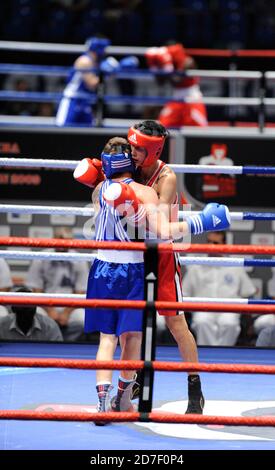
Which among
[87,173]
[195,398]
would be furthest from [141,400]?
[87,173]

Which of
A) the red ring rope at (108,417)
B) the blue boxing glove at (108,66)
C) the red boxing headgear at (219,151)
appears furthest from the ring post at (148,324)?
the blue boxing glove at (108,66)

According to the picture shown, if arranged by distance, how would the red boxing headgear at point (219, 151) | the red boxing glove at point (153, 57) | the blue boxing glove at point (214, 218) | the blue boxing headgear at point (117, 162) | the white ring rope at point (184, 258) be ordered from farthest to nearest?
the red boxing glove at point (153, 57)
the red boxing headgear at point (219, 151)
the white ring rope at point (184, 258)
the blue boxing headgear at point (117, 162)
the blue boxing glove at point (214, 218)

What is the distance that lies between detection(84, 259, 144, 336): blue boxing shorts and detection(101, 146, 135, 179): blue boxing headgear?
423 mm

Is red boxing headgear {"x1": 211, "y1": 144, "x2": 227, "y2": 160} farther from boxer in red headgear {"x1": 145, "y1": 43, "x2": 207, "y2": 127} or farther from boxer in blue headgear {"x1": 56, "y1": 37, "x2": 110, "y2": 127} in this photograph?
boxer in blue headgear {"x1": 56, "y1": 37, "x2": 110, "y2": 127}

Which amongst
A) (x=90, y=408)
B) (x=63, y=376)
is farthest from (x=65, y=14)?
(x=90, y=408)

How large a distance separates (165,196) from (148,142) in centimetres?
25

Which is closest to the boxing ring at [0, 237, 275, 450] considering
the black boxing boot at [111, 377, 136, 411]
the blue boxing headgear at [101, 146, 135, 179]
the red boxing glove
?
the black boxing boot at [111, 377, 136, 411]

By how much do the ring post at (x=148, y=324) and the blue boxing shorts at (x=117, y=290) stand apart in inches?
28.9

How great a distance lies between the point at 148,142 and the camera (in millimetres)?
4301

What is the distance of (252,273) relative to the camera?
8.00 m

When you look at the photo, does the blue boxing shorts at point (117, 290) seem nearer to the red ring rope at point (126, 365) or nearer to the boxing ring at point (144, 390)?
the boxing ring at point (144, 390)

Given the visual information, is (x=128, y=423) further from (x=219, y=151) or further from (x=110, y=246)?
(x=219, y=151)

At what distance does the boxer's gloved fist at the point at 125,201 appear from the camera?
3896mm

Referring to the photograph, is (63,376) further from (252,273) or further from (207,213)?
(252,273)
